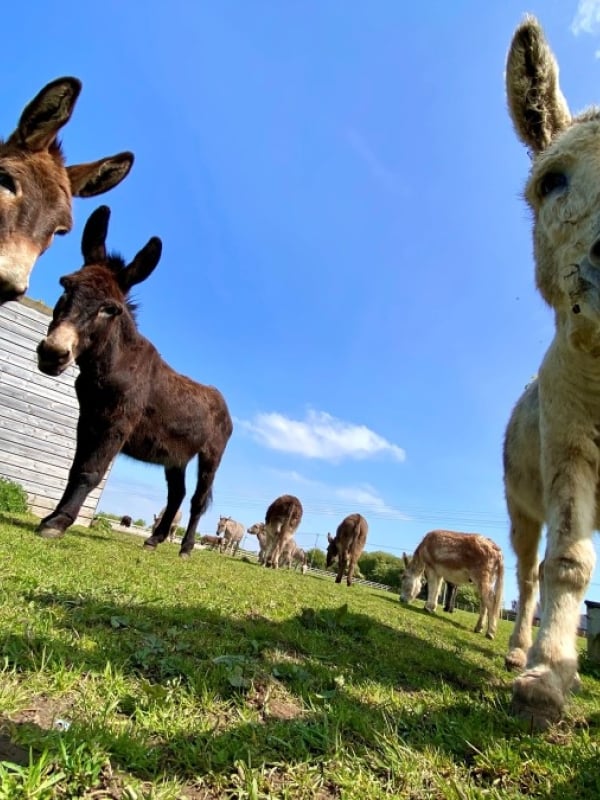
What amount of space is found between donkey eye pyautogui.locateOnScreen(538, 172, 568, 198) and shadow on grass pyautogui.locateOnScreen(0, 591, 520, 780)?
294 cm

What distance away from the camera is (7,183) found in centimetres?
358

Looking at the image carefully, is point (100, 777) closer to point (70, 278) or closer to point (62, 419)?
point (70, 278)

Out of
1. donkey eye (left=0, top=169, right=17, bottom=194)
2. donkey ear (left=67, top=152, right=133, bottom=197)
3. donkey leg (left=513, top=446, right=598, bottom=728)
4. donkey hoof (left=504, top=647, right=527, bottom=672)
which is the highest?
donkey ear (left=67, top=152, right=133, bottom=197)

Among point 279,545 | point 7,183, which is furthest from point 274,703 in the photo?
point 279,545

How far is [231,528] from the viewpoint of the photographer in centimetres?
3878

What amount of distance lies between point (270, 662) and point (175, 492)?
7497mm

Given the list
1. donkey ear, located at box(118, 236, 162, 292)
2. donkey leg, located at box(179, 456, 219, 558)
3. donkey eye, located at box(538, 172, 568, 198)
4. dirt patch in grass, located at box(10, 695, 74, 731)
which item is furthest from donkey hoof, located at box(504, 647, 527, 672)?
donkey leg, located at box(179, 456, 219, 558)

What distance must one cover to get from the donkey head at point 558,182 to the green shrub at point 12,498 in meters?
10.2

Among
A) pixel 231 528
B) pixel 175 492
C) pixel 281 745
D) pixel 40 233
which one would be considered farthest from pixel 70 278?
pixel 231 528

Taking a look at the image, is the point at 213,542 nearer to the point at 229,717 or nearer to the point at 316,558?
the point at 316,558

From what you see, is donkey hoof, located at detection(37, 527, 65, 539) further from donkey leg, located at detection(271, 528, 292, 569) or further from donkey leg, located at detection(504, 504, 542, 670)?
donkey leg, located at detection(271, 528, 292, 569)

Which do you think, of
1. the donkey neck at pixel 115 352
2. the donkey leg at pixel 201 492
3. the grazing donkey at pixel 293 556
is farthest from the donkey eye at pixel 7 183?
the grazing donkey at pixel 293 556

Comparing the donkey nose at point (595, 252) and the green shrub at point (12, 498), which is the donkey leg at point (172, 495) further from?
the donkey nose at point (595, 252)

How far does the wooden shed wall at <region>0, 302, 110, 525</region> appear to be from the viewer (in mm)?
10727
